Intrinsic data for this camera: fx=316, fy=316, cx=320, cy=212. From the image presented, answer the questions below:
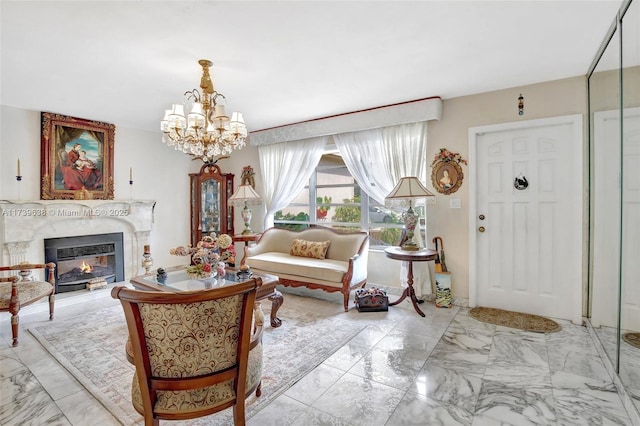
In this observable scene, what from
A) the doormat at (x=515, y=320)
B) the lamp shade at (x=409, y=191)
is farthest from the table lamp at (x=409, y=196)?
the doormat at (x=515, y=320)

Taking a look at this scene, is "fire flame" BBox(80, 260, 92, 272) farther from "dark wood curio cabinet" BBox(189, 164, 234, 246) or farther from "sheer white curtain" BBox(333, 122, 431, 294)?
"sheer white curtain" BBox(333, 122, 431, 294)

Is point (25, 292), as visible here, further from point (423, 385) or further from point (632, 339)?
point (632, 339)

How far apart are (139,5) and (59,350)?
9.35 feet

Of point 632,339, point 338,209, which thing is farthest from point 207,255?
point 632,339

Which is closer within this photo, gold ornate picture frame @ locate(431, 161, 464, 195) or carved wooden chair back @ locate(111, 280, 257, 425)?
carved wooden chair back @ locate(111, 280, 257, 425)

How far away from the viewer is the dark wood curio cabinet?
223 inches

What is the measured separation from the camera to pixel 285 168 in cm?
518

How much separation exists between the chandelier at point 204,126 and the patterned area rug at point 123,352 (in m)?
1.90

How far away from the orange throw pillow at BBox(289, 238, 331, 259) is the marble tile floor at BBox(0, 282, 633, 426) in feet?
4.75

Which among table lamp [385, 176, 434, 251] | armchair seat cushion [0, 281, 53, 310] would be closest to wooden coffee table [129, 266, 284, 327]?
armchair seat cushion [0, 281, 53, 310]

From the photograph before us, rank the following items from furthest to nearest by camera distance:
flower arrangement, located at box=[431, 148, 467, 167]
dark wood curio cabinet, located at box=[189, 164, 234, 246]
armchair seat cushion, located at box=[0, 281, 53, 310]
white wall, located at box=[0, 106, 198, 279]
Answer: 1. dark wood curio cabinet, located at box=[189, 164, 234, 246]
2. white wall, located at box=[0, 106, 198, 279]
3. flower arrangement, located at box=[431, 148, 467, 167]
4. armchair seat cushion, located at box=[0, 281, 53, 310]

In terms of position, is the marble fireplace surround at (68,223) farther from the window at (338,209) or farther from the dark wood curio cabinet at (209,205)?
the window at (338,209)

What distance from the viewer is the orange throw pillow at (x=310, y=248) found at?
4320 millimetres

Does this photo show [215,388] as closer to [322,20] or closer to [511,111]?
[322,20]
